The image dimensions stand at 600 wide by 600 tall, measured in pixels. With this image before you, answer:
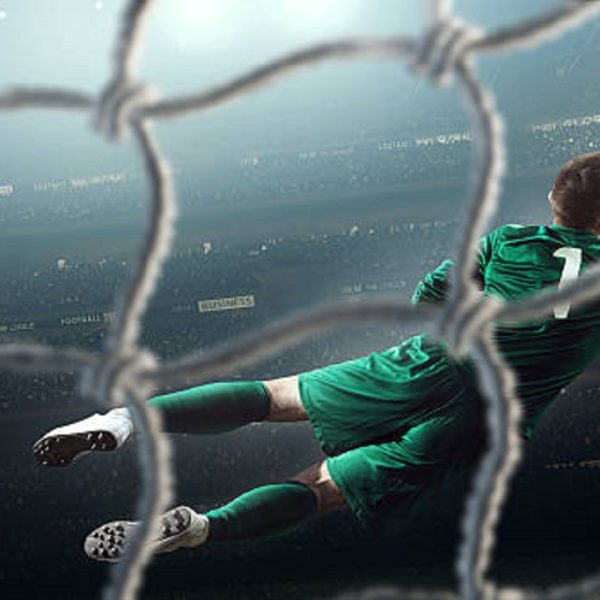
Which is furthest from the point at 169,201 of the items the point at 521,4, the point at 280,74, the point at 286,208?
the point at 521,4

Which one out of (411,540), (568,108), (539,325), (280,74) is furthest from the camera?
(568,108)

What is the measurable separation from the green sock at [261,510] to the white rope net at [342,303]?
0.85 metres

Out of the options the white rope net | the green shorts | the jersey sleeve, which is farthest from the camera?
the green shorts

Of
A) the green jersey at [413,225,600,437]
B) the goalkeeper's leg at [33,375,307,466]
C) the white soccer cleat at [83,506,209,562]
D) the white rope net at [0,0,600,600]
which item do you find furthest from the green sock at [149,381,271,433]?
the white rope net at [0,0,600,600]

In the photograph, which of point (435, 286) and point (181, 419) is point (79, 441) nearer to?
point (181, 419)

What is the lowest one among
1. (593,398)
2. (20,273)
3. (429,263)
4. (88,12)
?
(593,398)

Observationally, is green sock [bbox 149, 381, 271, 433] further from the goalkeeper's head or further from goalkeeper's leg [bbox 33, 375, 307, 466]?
the goalkeeper's head

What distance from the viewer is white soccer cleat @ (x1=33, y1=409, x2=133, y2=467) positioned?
1188 mm

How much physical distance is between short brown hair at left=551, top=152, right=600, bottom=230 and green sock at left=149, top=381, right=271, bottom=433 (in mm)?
508

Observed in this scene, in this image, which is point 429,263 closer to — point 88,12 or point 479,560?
point 88,12

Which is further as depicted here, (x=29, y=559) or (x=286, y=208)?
(x=286, y=208)

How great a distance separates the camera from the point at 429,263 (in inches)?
71.0

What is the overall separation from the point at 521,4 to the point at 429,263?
1.95 feet

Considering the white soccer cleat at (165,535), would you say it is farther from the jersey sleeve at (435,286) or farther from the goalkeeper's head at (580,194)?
the goalkeeper's head at (580,194)
